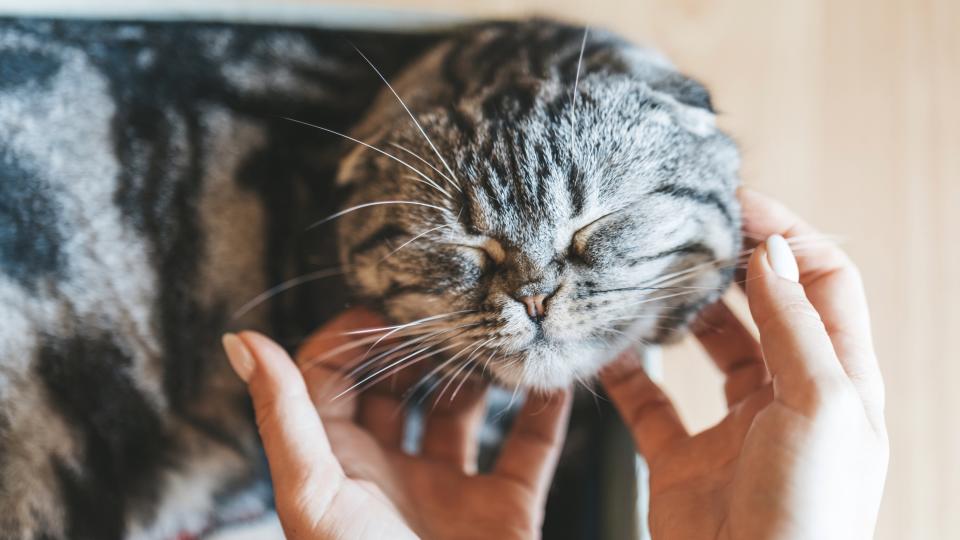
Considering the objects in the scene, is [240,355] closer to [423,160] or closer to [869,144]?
[423,160]

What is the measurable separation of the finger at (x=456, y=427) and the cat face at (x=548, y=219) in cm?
17

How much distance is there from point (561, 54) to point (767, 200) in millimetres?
291

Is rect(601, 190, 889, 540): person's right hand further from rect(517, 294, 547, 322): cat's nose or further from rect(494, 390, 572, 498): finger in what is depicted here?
rect(517, 294, 547, 322): cat's nose

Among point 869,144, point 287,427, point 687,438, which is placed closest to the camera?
point 287,427

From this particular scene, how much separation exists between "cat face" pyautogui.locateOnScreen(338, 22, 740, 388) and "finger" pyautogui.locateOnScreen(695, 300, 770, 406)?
0.38ft

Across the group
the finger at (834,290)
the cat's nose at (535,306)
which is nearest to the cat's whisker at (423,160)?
the cat's nose at (535,306)

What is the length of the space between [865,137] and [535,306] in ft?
2.79

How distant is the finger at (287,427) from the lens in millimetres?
700

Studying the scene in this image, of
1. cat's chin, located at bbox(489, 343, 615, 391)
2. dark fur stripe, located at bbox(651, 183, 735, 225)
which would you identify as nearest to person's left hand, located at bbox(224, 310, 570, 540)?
cat's chin, located at bbox(489, 343, 615, 391)

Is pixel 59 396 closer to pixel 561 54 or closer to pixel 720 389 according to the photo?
pixel 561 54

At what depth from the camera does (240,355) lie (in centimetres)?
76

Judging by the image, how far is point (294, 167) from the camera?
0.95 meters

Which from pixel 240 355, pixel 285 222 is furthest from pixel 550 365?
pixel 285 222

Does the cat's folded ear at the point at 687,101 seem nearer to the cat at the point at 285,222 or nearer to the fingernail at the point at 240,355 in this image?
the cat at the point at 285,222
